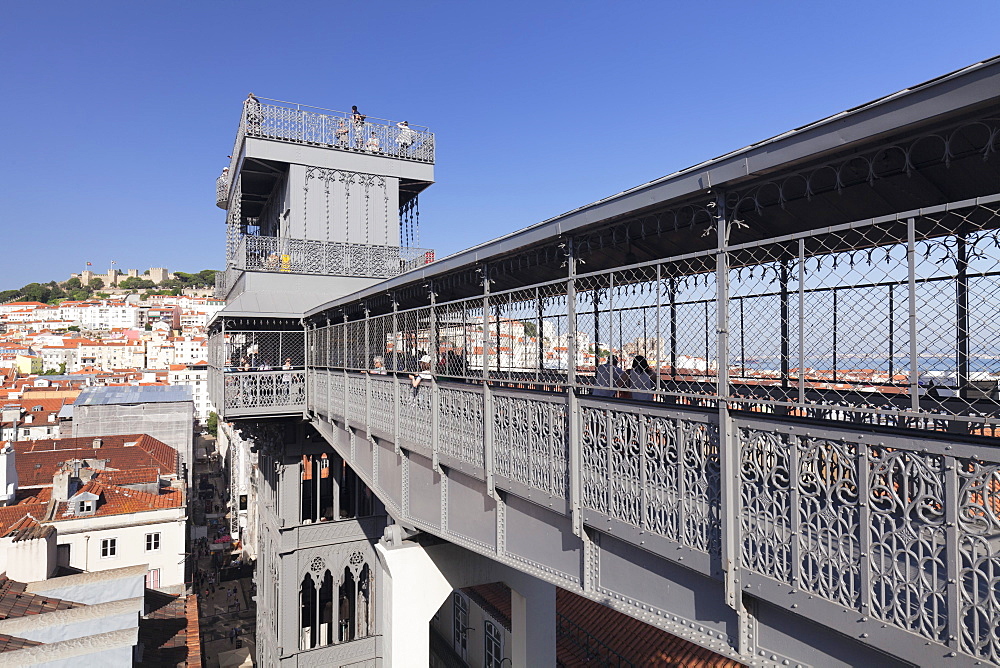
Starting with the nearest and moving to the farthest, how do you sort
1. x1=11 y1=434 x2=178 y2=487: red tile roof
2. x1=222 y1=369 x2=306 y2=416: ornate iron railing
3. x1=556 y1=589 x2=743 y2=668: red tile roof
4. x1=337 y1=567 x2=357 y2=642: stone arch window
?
1. x1=556 y1=589 x2=743 y2=668: red tile roof
2. x1=222 y1=369 x2=306 y2=416: ornate iron railing
3. x1=337 y1=567 x2=357 y2=642: stone arch window
4. x1=11 y1=434 x2=178 y2=487: red tile roof

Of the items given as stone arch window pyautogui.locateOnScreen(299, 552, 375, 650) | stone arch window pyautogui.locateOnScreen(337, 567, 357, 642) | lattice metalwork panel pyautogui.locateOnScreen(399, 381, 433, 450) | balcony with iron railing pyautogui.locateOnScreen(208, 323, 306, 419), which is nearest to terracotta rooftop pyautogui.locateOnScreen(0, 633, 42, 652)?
balcony with iron railing pyautogui.locateOnScreen(208, 323, 306, 419)

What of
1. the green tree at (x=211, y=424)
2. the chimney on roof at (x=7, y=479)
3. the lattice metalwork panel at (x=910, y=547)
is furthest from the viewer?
the green tree at (x=211, y=424)

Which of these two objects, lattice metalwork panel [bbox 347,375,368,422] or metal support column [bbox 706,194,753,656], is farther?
lattice metalwork panel [bbox 347,375,368,422]

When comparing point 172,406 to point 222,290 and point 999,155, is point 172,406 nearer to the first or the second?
point 222,290

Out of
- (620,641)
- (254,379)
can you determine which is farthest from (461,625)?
(254,379)

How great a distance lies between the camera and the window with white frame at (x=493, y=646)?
13.8 meters

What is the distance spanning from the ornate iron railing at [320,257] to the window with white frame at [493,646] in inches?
349

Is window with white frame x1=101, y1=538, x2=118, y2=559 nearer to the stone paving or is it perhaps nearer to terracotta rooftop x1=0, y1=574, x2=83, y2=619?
the stone paving

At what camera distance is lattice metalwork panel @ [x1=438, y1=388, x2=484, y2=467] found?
18.2 ft

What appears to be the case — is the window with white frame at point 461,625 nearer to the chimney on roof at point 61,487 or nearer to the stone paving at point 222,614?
the stone paving at point 222,614

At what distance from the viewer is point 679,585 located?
3596mm

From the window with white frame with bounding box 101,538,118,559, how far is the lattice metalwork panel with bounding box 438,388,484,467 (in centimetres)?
2618

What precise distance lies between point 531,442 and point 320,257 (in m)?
12.9

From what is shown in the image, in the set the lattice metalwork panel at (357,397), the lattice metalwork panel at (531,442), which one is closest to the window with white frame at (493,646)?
the lattice metalwork panel at (357,397)
